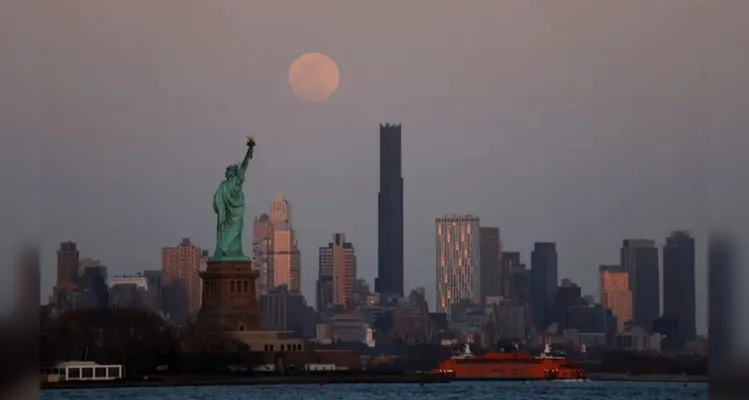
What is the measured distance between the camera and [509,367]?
216ft

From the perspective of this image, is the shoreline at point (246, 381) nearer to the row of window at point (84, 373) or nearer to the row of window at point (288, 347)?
the row of window at point (84, 373)

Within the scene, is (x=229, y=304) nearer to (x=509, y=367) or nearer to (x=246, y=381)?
(x=246, y=381)

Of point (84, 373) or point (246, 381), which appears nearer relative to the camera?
point (84, 373)

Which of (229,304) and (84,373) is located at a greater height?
(229,304)

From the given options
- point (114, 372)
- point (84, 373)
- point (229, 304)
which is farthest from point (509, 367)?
point (84, 373)

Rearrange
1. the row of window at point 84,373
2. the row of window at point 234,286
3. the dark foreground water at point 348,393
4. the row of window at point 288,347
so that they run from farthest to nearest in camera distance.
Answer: the row of window at point 288,347 → the row of window at point 234,286 → the row of window at point 84,373 → the dark foreground water at point 348,393

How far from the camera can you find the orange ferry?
213 feet

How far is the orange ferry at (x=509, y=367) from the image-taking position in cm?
6500

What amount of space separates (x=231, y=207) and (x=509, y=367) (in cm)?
1906

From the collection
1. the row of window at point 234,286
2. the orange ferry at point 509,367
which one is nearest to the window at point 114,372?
the row of window at point 234,286

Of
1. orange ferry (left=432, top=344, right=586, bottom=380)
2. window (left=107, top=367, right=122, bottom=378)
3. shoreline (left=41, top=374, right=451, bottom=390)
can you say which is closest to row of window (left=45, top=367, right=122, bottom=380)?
window (left=107, top=367, right=122, bottom=378)

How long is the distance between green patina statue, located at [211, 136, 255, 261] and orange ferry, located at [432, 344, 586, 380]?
14.9 meters

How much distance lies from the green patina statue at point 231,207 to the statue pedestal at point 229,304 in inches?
53.1

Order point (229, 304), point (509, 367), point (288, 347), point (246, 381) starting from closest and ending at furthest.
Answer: point (246, 381) < point (229, 304) < point (288, 347) < point (509, 367)
